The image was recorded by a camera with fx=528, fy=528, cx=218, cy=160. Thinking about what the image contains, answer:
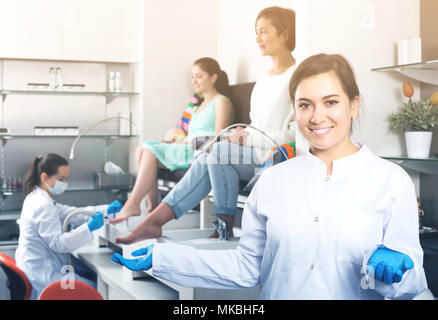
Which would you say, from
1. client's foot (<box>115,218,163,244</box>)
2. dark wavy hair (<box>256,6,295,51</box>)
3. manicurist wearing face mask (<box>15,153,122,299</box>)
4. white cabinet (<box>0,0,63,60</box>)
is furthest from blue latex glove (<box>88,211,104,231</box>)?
white cabinet (<box>0,0,63,60</box>)

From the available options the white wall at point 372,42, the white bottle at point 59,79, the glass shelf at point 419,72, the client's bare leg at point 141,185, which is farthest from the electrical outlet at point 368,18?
the white bottle at point 59,79

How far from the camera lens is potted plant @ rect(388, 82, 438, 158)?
125cm

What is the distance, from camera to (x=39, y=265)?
1.68 meters

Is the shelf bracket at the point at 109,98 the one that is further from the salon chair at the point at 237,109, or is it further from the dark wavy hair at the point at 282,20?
the dark wavy hair at the point at 282,20

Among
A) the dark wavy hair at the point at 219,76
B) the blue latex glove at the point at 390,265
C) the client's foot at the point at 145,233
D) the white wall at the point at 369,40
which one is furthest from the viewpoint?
the dark wavy hair at the point at 219,76

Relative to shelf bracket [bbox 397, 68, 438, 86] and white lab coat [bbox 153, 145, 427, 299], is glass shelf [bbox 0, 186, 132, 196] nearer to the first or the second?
shelf bracket [bbox 397, 68, 438, 86]

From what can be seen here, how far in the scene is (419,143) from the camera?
49.6 inches

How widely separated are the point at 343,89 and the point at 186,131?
5.65ft

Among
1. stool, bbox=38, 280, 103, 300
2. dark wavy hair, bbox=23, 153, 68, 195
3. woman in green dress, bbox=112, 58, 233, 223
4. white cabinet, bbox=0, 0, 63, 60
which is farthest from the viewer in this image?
white cabinet, bbox=0, 0, 63, 60

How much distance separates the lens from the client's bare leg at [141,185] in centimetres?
183

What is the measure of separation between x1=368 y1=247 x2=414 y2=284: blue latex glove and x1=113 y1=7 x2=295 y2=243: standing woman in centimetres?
86

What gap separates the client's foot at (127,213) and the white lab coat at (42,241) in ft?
0.51

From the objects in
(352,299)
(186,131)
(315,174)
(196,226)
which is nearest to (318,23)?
(315,174)

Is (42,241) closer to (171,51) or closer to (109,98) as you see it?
(109,98)
